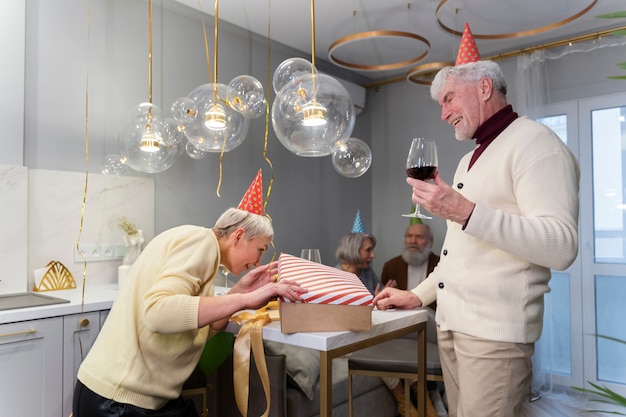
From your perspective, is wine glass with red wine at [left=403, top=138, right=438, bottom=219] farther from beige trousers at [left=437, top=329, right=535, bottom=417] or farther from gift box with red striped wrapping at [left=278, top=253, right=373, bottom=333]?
beige trousers at [left=437, top=329, right=535, bottom=417]

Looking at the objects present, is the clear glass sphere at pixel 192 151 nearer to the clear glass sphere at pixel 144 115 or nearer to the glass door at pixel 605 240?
the clear glass sphere at pixel 144 115

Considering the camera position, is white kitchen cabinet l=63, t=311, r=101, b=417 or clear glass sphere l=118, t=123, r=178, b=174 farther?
clear glass sphere l=118, t=123, r=178, b=174

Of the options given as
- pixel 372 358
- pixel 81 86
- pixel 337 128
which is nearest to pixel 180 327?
pixel 337 128

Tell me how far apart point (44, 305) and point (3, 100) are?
3.63 ft

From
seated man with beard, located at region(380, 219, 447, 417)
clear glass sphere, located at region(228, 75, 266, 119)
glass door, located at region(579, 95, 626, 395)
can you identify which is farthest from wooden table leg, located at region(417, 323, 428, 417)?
glass door, located at region(579, 95, 626, 395)

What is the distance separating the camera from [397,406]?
10.0 ft

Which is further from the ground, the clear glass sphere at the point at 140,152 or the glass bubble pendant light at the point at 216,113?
the glass bubble pendant light at the point at 216,113

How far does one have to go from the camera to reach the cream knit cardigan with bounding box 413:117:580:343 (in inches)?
49.2

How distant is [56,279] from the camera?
2.67m

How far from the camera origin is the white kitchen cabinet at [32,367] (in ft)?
6.52

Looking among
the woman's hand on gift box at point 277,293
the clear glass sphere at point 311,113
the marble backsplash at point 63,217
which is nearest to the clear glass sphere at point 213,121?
the clear glass sphere at point 311,113

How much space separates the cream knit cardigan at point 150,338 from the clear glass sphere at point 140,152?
119cm

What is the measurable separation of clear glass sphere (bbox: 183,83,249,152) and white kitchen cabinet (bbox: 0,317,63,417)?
101cm

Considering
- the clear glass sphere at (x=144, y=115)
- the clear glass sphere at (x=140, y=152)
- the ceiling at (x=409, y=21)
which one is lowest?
the clear glass sphere at (x=140, y=152)
